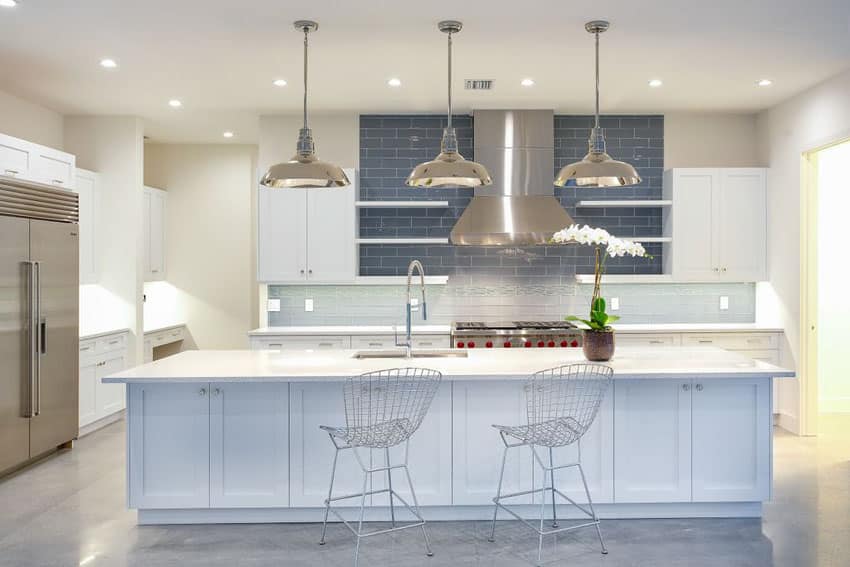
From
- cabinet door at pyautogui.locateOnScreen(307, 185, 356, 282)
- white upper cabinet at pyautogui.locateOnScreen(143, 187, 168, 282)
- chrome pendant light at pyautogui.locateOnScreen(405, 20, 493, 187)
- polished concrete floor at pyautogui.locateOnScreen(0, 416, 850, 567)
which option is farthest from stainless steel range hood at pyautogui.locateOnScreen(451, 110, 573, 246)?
white upper cabinet at pyautogui.locateOnScreen(143, 187, 168, 282)

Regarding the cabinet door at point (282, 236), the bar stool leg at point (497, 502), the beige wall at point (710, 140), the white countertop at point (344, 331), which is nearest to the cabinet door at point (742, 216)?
the beige wall at point (710, 140)

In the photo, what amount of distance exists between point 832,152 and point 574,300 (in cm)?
274

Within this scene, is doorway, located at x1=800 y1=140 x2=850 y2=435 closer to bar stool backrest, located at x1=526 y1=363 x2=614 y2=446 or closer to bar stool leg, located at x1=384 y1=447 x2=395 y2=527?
bar stool backrest, located at x1=526 y1=363 x2=614 y2=446

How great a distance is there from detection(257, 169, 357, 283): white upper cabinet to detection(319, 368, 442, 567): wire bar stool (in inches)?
109

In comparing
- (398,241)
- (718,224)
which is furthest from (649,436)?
(718,224)

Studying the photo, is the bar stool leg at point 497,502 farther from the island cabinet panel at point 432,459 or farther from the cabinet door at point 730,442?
the cabinet door at point 730,442

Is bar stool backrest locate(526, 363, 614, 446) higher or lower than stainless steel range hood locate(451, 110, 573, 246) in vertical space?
lower

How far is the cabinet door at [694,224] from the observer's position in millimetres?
6496

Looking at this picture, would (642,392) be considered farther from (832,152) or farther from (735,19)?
(832,152)

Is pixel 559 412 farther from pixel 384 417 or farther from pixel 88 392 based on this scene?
pixel 88 392

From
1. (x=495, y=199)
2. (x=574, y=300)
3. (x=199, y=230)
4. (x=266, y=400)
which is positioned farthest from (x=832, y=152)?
(x=199, y=230)

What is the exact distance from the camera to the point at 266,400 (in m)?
3.89

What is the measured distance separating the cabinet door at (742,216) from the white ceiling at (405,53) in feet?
2.04

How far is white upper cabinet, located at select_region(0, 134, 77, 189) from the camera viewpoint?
4871 millimetres
